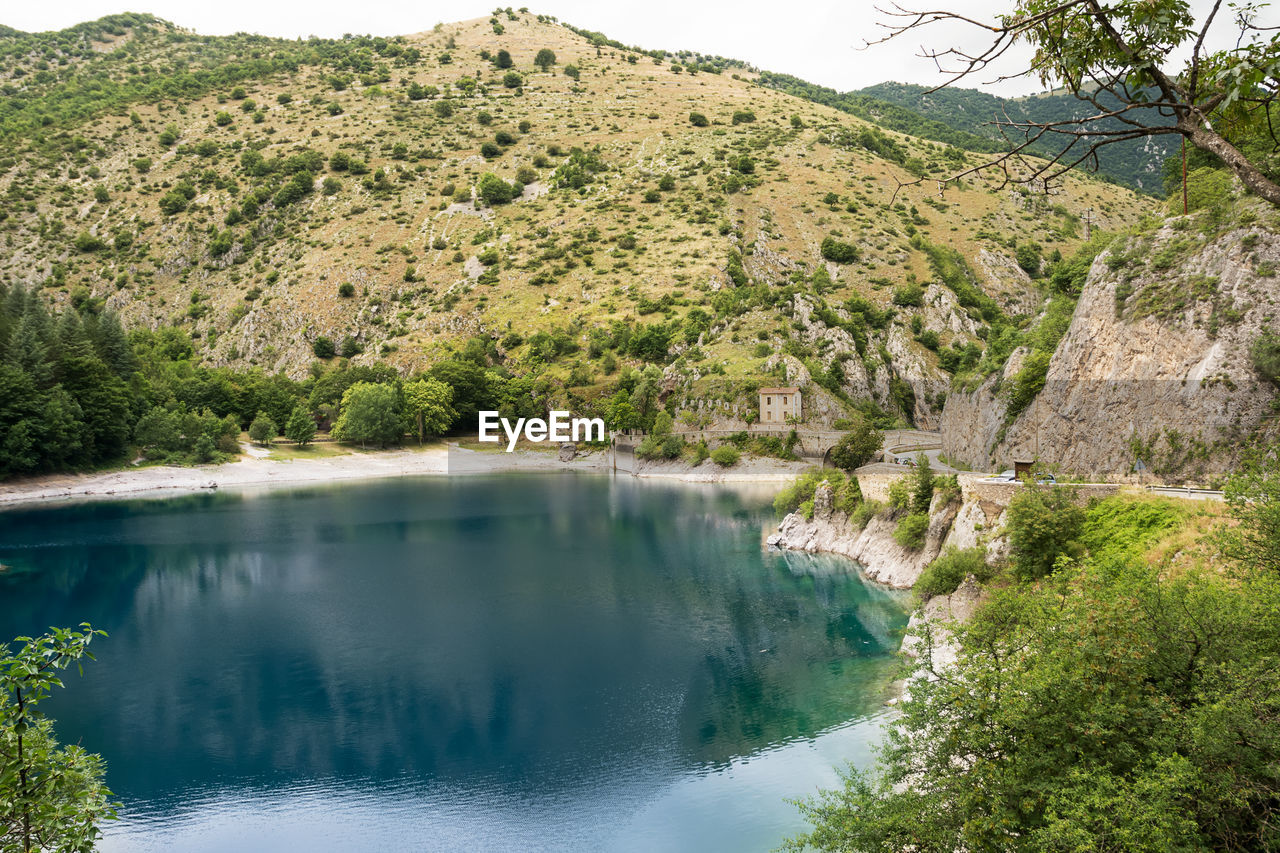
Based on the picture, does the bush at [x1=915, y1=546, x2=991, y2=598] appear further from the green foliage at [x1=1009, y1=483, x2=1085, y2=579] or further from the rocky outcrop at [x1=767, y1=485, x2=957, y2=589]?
the rocky outcrop at [x1=767, y1=485, x2=957, y2=589]

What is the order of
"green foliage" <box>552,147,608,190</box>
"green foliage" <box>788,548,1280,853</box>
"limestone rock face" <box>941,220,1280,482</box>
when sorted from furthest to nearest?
"green foliage" <box>552,147,608,190</box> < "limestone rock face" <box>941,220,1280,482</box> < "green foliage" <box>788,548,1280,853</box>

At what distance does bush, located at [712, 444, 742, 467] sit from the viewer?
3477 inches

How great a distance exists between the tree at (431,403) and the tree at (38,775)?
96587 mm

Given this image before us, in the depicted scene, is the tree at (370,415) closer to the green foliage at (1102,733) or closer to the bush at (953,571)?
the bush at (953,571)

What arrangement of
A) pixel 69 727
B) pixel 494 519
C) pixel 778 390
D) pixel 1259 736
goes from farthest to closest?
1. pixel 778 390
2. pixel 494 519
3. pixel 69 727
4. pixel 1259 736

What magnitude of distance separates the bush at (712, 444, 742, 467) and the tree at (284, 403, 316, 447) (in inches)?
2040

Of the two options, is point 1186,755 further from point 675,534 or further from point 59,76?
point 59,76

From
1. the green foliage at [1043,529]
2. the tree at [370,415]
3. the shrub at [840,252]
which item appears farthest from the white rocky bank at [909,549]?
the shrub at [840,252]

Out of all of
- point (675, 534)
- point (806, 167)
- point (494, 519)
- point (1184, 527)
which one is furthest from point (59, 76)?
point (1184, 527)

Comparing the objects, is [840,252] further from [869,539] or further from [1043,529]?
[1043,529]

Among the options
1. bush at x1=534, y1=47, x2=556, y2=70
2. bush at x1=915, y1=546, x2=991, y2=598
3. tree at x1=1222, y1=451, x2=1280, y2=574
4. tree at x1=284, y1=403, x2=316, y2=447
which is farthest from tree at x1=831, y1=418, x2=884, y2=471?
bush at x1=534, y1=47, x2=556, y2=70

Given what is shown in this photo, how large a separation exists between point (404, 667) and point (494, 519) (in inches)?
1310

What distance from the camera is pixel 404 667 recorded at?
3322 centimetres

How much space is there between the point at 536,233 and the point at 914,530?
10680 cm
